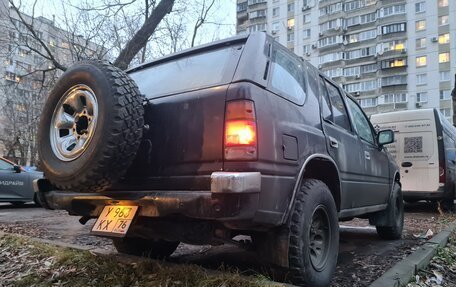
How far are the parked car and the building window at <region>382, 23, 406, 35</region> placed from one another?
51.7 meters

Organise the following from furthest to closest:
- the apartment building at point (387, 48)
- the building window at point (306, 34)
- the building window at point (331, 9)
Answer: the building window at point (306, 34) < the building window at point (331, 9) < the apartment building at point (387, 48)

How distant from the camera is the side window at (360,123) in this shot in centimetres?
483

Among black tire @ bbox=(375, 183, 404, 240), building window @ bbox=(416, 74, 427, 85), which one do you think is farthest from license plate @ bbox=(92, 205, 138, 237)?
→ building window @ bbox=(416, 74, 427, 85)

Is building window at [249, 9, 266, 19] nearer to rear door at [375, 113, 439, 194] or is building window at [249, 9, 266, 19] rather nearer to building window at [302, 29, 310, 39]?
building window at [302, 29, 310, 39]

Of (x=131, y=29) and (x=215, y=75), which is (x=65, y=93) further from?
(x=131, y=29)

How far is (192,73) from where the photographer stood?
3.22 m

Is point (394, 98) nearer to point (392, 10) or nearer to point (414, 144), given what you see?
point (392, 10)

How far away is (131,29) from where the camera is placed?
16.7 metres

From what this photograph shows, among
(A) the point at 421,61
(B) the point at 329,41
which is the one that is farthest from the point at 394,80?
(B) the point at 329,41

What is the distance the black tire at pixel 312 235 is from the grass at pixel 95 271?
294 millimetres

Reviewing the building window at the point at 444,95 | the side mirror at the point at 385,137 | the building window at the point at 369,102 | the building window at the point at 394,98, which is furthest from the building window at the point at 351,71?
the side mirror at the point at 385,137

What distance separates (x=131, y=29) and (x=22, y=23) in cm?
396

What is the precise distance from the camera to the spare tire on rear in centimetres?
262

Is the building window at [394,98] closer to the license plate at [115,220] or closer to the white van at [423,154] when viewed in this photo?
the white van at [423,154]
